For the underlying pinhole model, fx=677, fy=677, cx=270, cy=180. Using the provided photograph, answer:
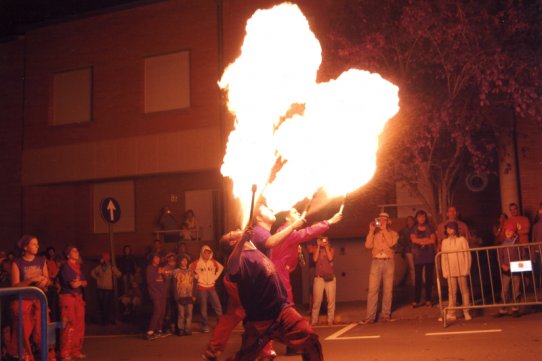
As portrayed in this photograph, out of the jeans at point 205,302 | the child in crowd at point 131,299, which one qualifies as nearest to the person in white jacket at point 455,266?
the jeans at point 205,302

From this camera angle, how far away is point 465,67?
44.3 ft

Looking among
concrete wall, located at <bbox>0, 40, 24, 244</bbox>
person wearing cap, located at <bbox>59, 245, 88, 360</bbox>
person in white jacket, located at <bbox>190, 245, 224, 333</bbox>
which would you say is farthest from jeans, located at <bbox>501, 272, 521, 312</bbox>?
concrete wall, located at <bbox>0, 40, 24, 244</bbox>

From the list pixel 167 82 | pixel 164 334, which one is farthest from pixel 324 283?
pixel 167 82

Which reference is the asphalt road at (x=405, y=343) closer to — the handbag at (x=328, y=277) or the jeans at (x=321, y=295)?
the jeans at (x=321, y=295)

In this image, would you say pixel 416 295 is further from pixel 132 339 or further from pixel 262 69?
pixel 262 69

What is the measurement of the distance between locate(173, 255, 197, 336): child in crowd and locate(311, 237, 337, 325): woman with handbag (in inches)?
103

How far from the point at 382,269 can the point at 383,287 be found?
356 mm

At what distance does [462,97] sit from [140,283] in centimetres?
1043

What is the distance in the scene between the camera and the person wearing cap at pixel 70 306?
446 inches

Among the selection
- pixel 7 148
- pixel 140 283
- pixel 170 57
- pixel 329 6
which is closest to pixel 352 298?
pixel 140 283

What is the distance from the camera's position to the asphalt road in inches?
360

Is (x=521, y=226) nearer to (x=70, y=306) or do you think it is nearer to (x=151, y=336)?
(x=151, y=336)

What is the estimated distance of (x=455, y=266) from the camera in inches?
491

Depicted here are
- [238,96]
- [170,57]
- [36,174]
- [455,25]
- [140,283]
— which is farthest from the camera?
[36,174]
